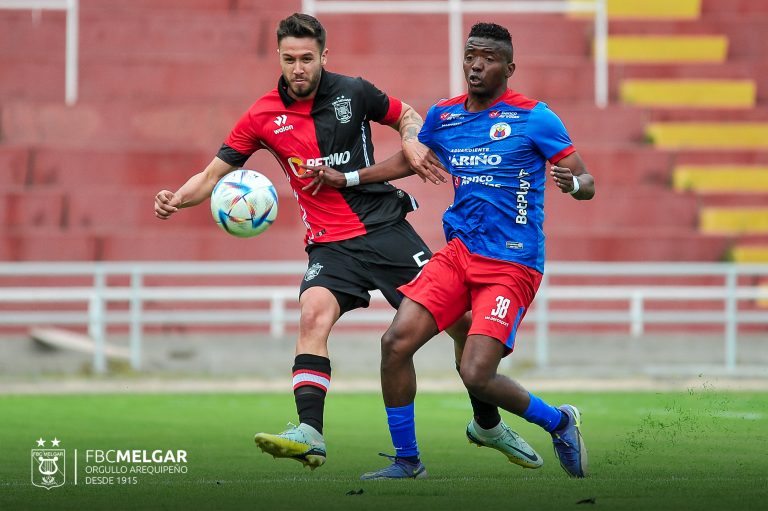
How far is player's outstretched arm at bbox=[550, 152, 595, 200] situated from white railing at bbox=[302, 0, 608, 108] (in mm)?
12649

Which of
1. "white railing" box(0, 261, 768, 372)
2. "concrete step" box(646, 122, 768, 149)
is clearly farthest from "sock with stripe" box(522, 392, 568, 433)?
"concrete step" box(646, 122, 768, 149)

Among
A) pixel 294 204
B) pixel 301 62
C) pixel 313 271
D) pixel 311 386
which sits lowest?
pixel 311 386

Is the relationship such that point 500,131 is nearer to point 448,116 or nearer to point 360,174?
point 448,116

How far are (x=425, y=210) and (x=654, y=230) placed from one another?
319cm

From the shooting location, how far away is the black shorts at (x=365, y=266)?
8.31 meters

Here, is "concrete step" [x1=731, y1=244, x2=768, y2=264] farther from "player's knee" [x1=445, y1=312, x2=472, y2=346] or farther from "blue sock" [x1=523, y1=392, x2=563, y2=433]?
"blue sock" [x1=523, y1=392, x2=563, y2=433]

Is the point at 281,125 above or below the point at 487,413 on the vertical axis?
above

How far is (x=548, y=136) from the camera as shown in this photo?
7.73m

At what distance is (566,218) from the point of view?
1992cm

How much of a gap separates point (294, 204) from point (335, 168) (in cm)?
1094

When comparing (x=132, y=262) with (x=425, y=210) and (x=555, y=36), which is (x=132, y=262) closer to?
(x=425, y=210)

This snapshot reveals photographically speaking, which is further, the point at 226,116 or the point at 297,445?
the point at 226,116

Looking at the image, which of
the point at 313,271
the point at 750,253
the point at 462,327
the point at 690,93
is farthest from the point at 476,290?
the point at 690,93

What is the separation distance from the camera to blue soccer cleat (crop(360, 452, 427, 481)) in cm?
771
